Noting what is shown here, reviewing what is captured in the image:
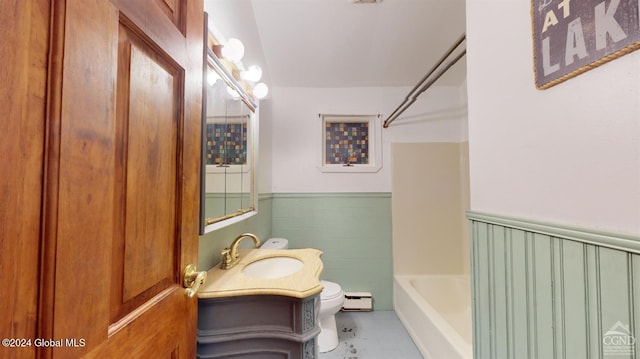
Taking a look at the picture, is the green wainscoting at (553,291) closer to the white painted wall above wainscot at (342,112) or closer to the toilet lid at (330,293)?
the toilet lid at (330,293)

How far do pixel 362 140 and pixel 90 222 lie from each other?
2499mm

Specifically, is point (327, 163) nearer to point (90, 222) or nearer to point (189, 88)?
point (189, 88)

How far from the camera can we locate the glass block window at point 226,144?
1.15 m

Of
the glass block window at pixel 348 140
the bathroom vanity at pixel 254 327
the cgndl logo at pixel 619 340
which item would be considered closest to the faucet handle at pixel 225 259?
the bathroom vanity at pixel 254 327

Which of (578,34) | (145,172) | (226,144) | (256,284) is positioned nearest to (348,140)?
(226,144)

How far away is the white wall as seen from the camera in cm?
55

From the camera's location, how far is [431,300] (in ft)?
8.00

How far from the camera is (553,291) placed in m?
0.70

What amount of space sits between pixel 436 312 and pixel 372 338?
0.56m

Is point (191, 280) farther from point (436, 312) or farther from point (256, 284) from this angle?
point (436, 312)

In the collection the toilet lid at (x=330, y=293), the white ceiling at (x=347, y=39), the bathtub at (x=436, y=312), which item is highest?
the white ceiling at (x=347, y=39)

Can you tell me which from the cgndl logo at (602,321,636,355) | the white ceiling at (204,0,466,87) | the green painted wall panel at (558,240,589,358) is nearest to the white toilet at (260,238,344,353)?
the green painted wall panel at (558,240,589,358)

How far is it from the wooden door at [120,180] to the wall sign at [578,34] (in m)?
1.00

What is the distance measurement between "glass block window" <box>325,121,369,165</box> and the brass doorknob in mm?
2041
